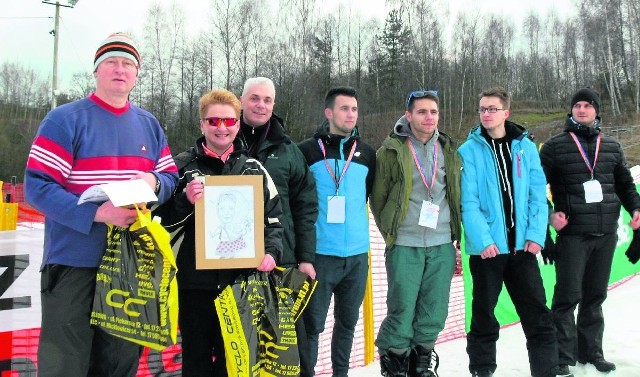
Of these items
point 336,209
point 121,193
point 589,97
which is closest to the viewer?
point 121,193

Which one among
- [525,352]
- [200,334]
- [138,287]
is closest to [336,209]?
[200,334]

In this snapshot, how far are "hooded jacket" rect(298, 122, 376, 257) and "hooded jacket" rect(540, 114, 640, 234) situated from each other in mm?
1549

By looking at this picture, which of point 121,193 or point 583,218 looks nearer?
point 121,193

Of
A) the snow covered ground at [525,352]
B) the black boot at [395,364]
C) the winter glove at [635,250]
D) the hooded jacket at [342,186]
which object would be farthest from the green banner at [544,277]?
the hooded jacket at [342,186]

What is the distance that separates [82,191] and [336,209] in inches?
68.7

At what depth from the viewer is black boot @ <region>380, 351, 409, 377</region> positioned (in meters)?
3.69

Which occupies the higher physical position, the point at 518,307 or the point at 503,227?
the point at 503,227

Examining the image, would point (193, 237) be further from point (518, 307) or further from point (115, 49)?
point (518, 307)

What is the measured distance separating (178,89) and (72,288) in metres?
35.3

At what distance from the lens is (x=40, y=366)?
2.32m

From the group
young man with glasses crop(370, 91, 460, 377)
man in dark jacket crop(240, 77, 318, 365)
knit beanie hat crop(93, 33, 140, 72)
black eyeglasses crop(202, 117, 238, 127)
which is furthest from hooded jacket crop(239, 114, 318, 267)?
knit beanie hat crop(93, 33, 140, 72)

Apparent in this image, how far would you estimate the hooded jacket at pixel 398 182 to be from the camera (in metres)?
3.69

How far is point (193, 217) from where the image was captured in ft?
9.33

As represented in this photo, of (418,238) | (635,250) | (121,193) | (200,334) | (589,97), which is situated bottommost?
(200,334)
